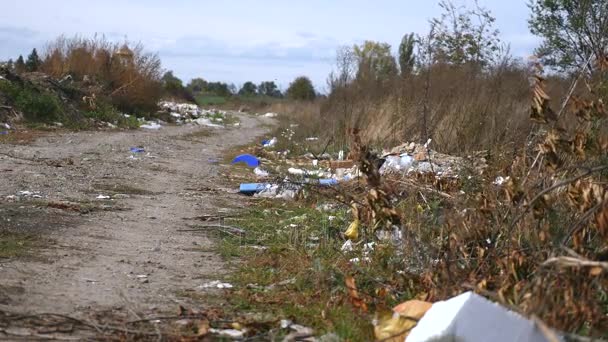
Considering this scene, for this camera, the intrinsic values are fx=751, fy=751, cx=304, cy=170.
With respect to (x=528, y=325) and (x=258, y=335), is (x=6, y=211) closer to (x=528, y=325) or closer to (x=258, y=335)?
(x=258, y=335)

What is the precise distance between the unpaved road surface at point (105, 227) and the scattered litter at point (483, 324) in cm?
151

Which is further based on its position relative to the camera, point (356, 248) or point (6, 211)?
point (6, 211)

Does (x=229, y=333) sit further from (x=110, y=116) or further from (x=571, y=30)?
(x=110, y=116)

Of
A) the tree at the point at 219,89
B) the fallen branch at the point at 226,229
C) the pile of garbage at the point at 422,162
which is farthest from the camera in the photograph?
the tree at the point at 219,89

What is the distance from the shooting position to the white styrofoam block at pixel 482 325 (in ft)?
8.36

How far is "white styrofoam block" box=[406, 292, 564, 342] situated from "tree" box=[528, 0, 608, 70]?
2.21 m

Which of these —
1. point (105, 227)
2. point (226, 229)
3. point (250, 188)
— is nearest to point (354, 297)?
point (226, 229)

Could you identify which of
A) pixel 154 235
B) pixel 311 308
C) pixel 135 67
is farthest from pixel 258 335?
pixel 135 67

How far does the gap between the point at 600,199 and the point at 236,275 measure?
2141 mm

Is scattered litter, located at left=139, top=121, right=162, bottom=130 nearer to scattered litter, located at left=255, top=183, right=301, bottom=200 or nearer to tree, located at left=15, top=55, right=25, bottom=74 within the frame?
tree, located at left=15, top=55, right=25, bottom=74

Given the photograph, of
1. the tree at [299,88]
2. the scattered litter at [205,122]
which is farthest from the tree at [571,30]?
the tree at [299,88]

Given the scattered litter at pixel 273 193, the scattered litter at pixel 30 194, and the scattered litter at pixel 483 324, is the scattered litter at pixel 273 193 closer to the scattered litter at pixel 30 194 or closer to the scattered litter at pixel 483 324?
the scattered litter at pixel 30 194

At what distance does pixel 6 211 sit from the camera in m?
5.75

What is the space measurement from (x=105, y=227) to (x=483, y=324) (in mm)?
3802
